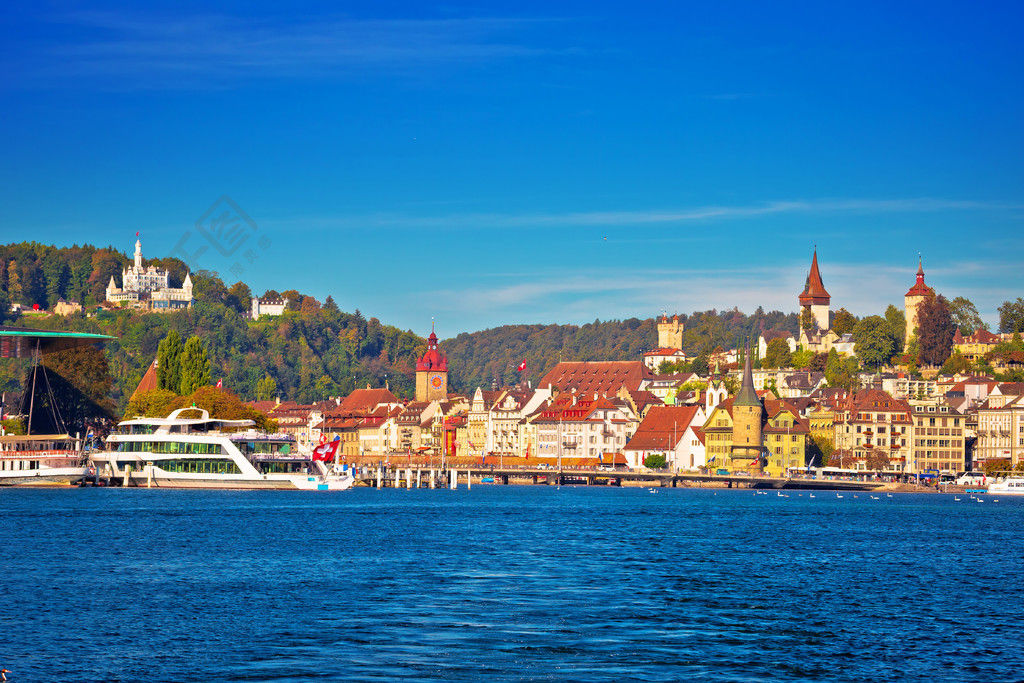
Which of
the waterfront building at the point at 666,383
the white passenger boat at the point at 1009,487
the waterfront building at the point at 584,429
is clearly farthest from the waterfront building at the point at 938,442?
the waterfront building at the point at 666,383

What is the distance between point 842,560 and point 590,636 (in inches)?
895

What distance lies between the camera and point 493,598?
3819 cm

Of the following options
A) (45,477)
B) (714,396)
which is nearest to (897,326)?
(714,396)

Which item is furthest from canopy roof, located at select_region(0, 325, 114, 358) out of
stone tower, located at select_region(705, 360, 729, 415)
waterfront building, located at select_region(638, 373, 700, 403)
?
waterfront building, located at select_region(638, 373, 700, 403)

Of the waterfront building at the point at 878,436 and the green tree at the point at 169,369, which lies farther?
the waterfront building at the point at 878,436

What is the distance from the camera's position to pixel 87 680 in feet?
87.6

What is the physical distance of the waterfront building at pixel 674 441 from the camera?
138m

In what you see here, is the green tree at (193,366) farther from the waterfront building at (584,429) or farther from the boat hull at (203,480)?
the waterfront building at (584,429)

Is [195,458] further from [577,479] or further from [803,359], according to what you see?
[803,359]

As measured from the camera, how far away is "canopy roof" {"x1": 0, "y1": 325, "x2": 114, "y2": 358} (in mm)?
109188

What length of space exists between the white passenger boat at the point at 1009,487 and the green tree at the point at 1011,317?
65647mm

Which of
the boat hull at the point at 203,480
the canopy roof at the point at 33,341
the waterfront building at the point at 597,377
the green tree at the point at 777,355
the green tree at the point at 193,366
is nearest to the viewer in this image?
the boat hull at the point at 203,480

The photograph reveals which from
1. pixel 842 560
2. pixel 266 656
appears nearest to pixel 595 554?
pixel 842 560

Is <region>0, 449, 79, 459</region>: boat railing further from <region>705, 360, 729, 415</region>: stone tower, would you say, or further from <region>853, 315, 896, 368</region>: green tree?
<region>853, 315, 896, 368</region>: green tree
